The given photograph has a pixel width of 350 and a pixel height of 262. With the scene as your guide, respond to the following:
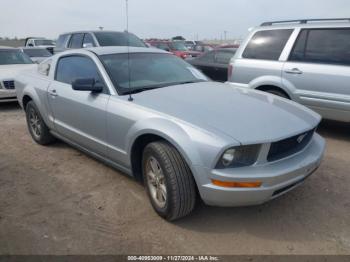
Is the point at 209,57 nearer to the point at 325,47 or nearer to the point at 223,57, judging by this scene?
the point at 223,57

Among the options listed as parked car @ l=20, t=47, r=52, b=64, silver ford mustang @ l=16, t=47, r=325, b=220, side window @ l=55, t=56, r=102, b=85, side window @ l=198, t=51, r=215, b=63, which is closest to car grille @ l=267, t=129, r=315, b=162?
silver ford mustang @ l=16, t=47, r=325, b=220

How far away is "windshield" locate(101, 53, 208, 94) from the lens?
369 centimetres

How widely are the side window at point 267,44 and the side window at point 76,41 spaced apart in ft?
18.6

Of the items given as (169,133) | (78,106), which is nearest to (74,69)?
(78,106)

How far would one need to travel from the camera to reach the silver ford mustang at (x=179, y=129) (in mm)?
2666

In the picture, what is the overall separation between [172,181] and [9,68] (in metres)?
7.47

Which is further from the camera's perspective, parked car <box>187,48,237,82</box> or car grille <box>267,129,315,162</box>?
parked car <box>187,48,237,82</box>

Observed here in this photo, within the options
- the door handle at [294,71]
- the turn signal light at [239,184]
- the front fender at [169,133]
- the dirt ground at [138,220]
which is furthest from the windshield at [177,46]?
the turn signal light at [239,184]

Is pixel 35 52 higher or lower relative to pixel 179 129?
lower

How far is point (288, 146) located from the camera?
2980 millimetres

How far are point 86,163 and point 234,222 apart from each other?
225 cm

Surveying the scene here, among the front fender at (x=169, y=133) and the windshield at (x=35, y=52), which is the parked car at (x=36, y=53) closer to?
the windshield at (x=35, y=52)

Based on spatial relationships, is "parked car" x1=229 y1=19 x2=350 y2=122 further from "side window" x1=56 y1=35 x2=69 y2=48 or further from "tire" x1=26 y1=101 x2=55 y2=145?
"side window" x1=56 y1=35 x2=69 y2=48

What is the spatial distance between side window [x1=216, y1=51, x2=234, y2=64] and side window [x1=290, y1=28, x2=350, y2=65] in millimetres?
2695
